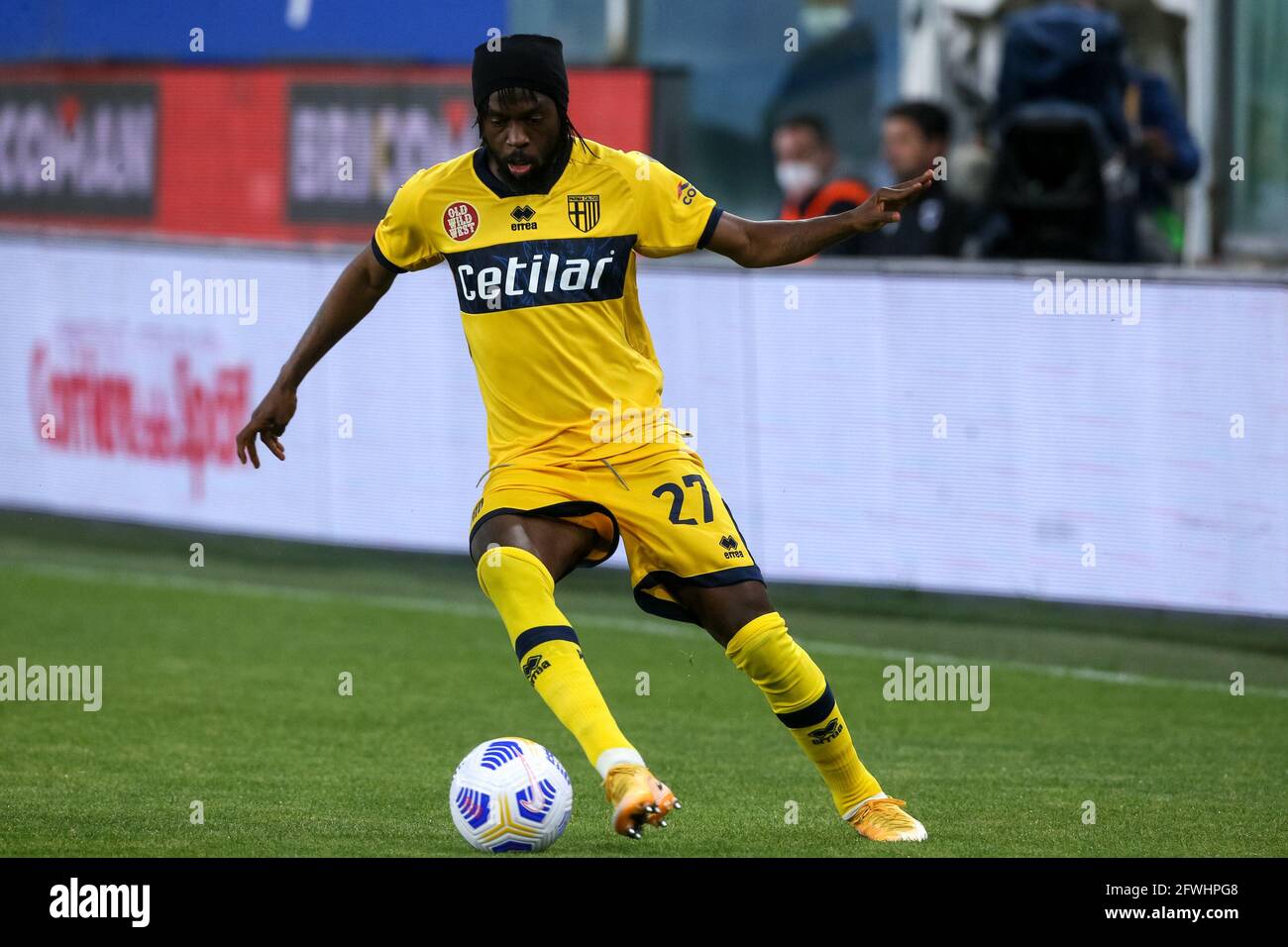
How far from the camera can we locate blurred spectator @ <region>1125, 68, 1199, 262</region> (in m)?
13.7

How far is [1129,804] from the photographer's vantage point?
24.5 ft

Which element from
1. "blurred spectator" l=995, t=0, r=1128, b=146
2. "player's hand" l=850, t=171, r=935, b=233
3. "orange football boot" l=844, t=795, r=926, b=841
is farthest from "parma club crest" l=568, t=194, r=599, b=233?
"blurred spectator" l=995, t=0, r=1128, b=146

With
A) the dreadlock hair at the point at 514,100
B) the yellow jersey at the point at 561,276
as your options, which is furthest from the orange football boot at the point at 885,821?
the dreadlock hair at the point at 514,100

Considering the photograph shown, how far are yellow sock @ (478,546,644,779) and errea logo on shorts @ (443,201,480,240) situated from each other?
39.1 inches

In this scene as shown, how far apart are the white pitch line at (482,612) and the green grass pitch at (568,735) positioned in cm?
3

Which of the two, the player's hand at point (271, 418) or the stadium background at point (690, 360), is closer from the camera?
the player's hand at point (271, 418)

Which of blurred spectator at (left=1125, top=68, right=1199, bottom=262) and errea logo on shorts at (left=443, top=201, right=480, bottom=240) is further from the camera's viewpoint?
blurred spectator at (left=1125, top=68, right=1199, bottom=262)

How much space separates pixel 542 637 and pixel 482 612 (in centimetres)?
584

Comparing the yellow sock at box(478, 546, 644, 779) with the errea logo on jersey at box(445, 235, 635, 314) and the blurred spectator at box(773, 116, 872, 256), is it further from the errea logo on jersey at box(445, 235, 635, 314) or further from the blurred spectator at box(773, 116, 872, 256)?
the blurred spectator at box(773, 116, 872, 256)

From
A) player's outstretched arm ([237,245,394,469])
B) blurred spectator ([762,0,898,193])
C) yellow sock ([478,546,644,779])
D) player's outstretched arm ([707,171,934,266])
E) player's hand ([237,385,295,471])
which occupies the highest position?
blurred spectator ([762,0,898,193])

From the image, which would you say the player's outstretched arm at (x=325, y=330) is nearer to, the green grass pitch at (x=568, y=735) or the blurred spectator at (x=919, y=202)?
the green grass pitch at (x=568, y=735)

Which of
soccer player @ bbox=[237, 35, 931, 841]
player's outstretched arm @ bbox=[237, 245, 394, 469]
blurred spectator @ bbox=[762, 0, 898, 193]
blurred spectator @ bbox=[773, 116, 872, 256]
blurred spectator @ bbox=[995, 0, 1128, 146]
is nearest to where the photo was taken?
soccer player @ bbox=[237, 35, 931, 841]

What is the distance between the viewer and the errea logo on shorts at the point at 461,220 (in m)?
6.77

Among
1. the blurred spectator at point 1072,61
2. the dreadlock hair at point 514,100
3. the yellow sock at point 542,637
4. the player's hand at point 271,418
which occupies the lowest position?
the yellow sock at point 542,637
